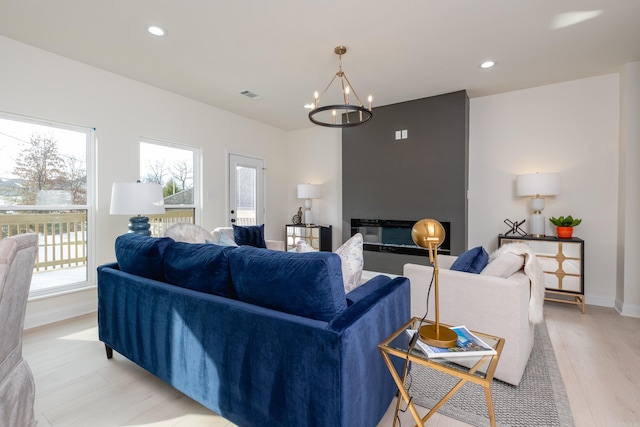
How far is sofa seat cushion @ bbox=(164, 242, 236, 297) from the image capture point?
58.6 inches

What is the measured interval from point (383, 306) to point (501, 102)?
12.7 feet

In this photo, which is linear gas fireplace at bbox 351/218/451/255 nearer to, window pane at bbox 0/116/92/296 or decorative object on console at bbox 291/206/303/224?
decorative object on console at bbox 291/206/303/224

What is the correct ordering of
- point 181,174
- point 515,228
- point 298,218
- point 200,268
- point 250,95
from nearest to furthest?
point 200,268
point 515,228
point 250,95
point 181,174
point 298,218

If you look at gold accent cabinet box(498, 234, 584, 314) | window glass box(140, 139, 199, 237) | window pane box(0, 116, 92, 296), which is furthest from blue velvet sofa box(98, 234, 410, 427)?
gold accent cabinet box(498, 234, 584, 314)

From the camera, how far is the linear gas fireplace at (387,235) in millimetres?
4287

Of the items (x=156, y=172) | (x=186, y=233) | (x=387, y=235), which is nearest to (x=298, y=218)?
(x=387, y=235)

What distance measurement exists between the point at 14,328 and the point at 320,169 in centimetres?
474

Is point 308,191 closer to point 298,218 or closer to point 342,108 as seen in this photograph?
point 298,218

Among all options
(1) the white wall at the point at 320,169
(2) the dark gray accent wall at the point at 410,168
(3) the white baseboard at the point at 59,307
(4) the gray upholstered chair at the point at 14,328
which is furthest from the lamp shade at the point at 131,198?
(1) the white wall at the point at 320,169

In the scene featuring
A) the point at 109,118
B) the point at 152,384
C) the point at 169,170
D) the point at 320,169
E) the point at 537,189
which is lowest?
the point at 152,384

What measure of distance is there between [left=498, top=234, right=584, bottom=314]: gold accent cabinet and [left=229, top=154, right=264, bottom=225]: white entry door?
13.3 ft

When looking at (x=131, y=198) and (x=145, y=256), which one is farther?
(x=131, y=198)

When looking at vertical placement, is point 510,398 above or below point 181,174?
below

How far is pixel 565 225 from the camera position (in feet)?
11.0
